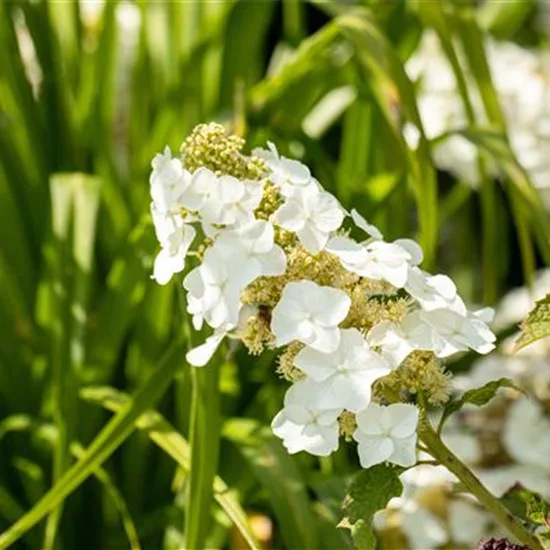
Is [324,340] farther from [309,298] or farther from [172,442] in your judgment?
[172,442]

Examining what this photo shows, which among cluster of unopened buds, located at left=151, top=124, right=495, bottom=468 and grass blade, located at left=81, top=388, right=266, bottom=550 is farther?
grass blade, located at left=81, top=388, right=266, bottom=550

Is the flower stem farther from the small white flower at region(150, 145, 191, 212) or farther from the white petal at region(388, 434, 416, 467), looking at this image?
the small white flower at region(150, 145, 191, 212)

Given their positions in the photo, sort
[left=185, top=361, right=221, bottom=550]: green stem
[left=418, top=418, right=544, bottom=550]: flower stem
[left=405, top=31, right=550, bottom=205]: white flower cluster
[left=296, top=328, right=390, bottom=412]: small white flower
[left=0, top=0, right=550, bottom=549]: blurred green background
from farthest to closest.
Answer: [left=405, top=31, right=550, bottom=205]: white flower cluster → [left=0, top=0, right=550, bottom=549]: blurred green background → [left=185, top=361, right=221, bottom=550]: green stem → [left=418, top=418, right=544, bottom=550]: flower stem → [left=296, top=328, right=390, bottom=412]: small white flower

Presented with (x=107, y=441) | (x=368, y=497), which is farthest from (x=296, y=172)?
(x=107, y=441)

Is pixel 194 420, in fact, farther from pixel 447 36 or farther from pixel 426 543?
pixel 447 36

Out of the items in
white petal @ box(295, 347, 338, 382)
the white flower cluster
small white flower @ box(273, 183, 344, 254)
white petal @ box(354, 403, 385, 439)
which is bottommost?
the white flower cluster

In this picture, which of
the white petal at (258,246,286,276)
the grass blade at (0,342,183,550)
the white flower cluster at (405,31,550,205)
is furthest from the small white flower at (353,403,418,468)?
the white flower cluster at (405,31,550,205)

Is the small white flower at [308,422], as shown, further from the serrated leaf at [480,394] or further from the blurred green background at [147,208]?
the blurred green background at [147,208]
